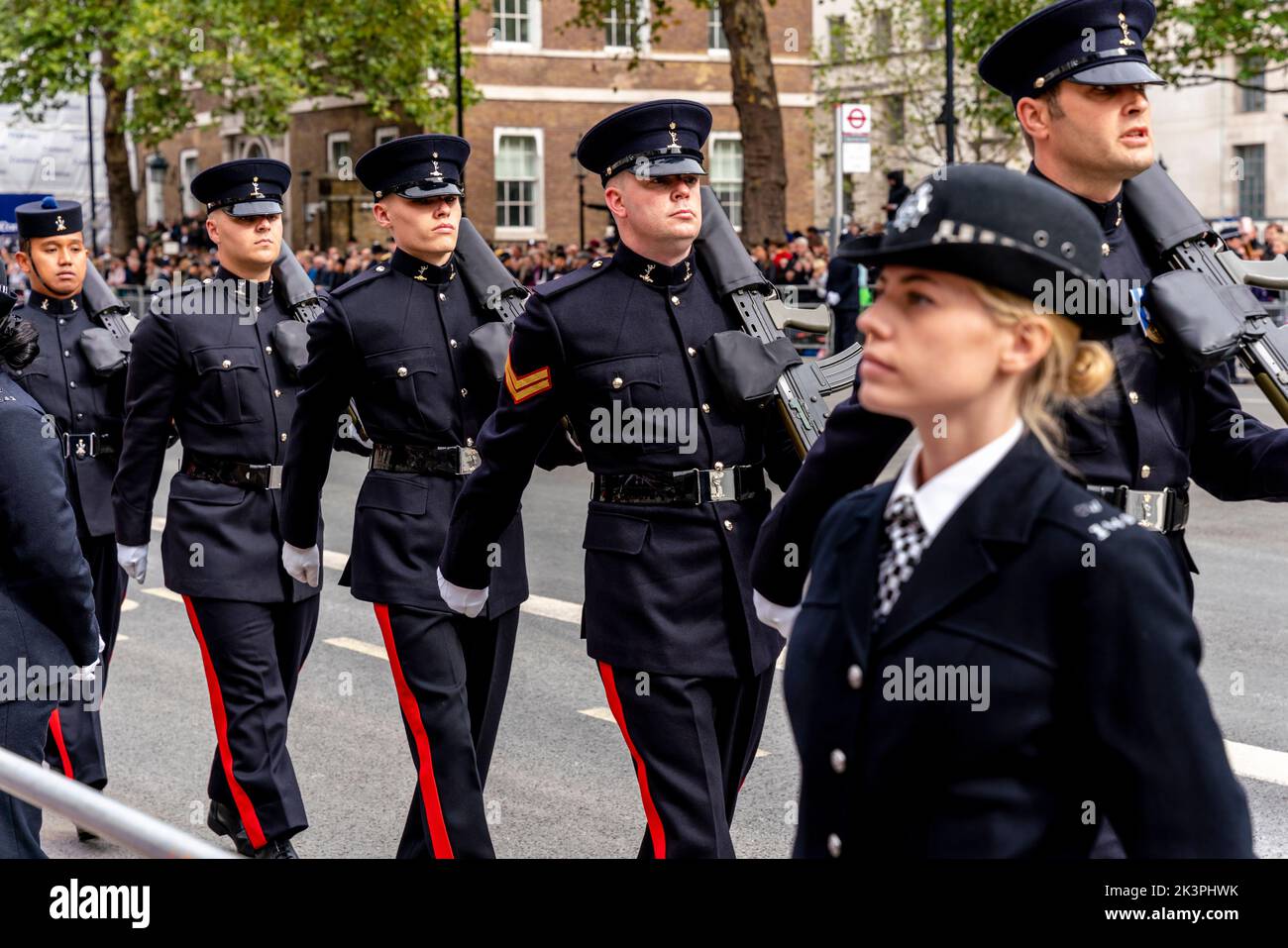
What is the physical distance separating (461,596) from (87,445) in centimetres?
300

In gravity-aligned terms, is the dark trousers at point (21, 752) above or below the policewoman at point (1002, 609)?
below

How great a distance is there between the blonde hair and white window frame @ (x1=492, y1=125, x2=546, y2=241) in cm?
3981

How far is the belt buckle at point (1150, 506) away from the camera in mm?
3824

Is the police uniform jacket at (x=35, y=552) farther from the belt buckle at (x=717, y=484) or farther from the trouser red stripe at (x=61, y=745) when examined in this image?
the trouser red stripe at (x=61, y=745)

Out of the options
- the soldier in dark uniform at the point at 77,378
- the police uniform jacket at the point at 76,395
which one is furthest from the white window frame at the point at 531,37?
the police uniform jacket at the point at 76,395

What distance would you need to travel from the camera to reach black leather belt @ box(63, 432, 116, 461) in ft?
23.9

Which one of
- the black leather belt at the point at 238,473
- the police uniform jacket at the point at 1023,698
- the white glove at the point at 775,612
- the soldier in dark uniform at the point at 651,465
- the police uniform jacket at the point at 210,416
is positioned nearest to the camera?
the police uniform jacket at the point at 1023,698

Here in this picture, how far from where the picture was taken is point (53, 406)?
730 centimetres

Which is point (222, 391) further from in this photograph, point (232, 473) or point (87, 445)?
point (87, 445)

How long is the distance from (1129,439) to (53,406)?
15.8ft

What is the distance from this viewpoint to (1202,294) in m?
3.90

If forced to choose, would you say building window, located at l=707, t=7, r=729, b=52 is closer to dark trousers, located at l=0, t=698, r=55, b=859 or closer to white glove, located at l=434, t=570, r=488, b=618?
white glove, located at l=434, t=570, r=488, b=618
